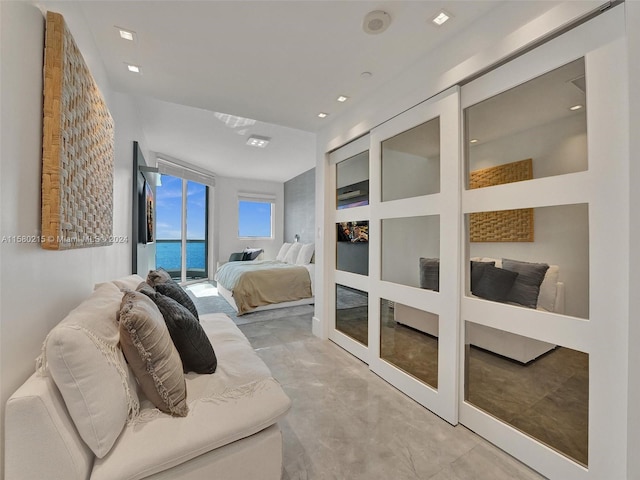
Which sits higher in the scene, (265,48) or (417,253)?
(265,48)

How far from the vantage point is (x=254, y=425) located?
1.12 meters

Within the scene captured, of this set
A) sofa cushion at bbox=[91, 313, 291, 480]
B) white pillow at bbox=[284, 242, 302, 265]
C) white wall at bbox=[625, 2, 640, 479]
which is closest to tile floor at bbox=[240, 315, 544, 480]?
sofa cushion at bbox=[91, 313, 291, 480]

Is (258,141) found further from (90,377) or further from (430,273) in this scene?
(90,377)

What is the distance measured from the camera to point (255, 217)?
25.2 ft

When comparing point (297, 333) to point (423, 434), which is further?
point (297, 333)

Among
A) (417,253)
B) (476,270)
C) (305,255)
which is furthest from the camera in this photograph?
(305,255)

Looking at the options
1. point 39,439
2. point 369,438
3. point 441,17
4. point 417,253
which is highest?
point 441,17

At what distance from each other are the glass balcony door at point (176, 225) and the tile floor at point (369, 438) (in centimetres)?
482

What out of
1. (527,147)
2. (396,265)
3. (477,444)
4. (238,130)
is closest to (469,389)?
(477,444)

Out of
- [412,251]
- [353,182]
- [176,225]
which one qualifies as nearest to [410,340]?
[412,251]

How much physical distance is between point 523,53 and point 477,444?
88.0 inches

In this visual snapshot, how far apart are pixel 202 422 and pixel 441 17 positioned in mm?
2448

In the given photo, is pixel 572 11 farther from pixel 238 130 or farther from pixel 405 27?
pixel 238 130

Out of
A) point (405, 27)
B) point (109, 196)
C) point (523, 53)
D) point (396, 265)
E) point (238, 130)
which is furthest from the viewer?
point (238, 130)
